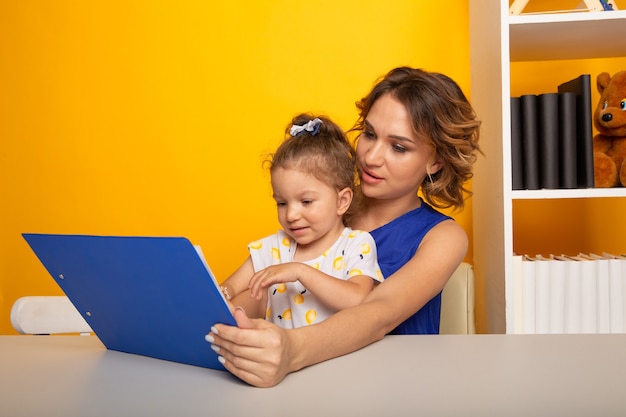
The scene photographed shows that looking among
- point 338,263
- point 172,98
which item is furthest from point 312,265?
point 172,98

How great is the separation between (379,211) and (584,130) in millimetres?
611

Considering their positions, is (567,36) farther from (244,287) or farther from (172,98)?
(172,98)

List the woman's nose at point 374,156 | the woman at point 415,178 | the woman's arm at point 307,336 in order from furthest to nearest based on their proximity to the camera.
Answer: the woman's nose at point 374,156 < the woman at point 415,178 < the woman's arm at point 307,336

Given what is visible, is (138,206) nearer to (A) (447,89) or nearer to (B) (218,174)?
(B) (218,174)

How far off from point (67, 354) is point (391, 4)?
6.19 feet

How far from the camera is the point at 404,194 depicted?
1.86 meters

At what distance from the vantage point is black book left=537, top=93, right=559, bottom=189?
198 centimetres

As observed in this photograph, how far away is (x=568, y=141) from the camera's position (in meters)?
1.98

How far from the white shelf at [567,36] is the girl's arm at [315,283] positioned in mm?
968

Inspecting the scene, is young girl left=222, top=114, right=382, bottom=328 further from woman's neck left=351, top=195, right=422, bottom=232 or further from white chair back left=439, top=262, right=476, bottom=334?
white chair back left=439, top=262, right=476, bottom=334

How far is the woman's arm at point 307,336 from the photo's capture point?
917mm

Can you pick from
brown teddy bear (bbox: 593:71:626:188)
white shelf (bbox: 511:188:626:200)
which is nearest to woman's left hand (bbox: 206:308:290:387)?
white shelf (bbox: 511:188:626:200)

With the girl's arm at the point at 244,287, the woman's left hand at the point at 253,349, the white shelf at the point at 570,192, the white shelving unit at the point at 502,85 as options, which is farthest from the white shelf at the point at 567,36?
the woman's left hand at the point at 253,349

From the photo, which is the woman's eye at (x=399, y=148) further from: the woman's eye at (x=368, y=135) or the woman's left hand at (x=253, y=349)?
the woman's left hand at (x=253, y=349)
